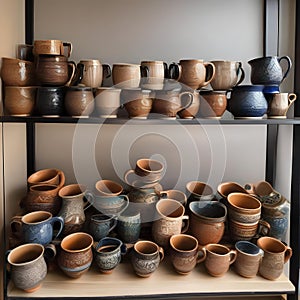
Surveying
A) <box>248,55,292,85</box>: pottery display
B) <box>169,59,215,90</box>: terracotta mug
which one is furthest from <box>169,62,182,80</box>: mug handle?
<box>248,55,292,85</box>: pottery display

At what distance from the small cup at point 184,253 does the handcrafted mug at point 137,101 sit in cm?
38

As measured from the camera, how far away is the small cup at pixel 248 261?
3.51 ft

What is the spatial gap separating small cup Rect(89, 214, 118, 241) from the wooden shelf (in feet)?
0.35

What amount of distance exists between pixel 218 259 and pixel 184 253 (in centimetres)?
10

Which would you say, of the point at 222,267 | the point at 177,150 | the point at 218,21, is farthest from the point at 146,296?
the point at 218,21

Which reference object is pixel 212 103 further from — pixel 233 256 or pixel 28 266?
pixel 28 266

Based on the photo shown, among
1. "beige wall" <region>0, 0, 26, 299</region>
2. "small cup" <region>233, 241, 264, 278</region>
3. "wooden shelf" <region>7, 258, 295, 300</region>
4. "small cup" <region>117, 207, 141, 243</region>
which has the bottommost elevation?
"wooden shelf" <region>7, 258, 295, 300</region>

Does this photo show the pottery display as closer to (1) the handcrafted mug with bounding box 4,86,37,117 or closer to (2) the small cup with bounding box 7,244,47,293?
(1) the handcrafted mug with bounding box 4,86,37,117

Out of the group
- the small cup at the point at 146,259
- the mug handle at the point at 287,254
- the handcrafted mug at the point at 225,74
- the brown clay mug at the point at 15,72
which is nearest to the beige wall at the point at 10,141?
the brown clay mug at the point at 15,72

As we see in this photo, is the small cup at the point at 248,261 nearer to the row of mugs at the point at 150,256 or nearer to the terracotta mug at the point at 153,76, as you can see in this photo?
the row of mugs at the point at 150,256

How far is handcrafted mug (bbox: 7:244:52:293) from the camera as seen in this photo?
3.16 feet

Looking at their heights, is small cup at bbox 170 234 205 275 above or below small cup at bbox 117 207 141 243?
below

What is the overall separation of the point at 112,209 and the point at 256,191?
531 millimetres

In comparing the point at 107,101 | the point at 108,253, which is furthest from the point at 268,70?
the point at 108,253
